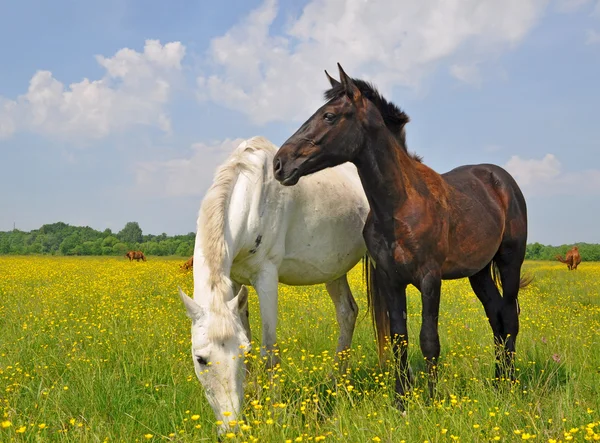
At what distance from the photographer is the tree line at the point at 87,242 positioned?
68.1 metres

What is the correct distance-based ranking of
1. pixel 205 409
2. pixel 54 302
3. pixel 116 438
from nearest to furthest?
pixel 116 438 → pixel 205 409 → pixel 54 302

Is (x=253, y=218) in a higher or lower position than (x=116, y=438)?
higher

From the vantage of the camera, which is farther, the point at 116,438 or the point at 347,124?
the point at 347,124

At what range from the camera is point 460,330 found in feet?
21.2

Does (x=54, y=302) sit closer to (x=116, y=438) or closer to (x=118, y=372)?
(x=118, y=372)

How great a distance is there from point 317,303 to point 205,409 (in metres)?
5.42

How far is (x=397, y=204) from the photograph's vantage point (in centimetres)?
382

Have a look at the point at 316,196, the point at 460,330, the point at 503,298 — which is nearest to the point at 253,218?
the point at 316,196

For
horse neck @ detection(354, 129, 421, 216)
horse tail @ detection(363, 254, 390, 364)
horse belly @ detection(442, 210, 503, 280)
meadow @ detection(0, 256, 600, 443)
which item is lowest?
meadow @ detection(0, 256, 600, 443)

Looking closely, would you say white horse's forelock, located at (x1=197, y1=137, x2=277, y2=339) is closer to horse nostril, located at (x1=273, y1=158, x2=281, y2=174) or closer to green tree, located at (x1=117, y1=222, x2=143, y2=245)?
horse nostril, located at (x1=273, y1=158, x2=281, y2=174)

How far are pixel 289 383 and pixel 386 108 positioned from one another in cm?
258

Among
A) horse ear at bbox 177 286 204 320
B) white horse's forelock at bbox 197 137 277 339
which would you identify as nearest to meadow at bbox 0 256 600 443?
white horse's forelock at bbox 197 137 277 339

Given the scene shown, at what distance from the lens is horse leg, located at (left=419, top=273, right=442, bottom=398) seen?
3617 millimetres

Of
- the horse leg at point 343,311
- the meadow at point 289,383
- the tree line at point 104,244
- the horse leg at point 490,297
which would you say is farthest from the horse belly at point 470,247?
the tree line at point 104,244
